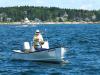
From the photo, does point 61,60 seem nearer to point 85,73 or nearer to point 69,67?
point 69,67

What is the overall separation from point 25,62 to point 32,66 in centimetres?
331

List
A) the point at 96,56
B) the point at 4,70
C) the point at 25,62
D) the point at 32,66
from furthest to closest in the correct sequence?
the point at 96,56
the point at 25,62
the point at 32,66
the point at 4,70

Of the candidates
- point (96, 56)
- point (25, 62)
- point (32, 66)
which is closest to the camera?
point (32, 66)

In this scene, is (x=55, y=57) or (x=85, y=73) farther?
(x=55, y=57)

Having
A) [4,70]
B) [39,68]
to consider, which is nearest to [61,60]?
[39,68]

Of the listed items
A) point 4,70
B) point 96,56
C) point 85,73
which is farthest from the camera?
point 96,56

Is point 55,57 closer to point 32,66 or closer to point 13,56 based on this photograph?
point 32,66

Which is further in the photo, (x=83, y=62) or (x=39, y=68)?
(x=83, y=62)

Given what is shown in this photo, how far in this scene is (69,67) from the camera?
41531 mm

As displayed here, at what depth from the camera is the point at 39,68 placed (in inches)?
1624

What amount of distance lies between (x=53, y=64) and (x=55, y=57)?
65 centimetres

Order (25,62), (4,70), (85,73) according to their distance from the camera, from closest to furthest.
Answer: (85,73) < (4,70) < (25,62)

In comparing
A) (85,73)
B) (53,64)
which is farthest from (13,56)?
(85,73)

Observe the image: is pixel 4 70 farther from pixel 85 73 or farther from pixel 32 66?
pixel 85 73
